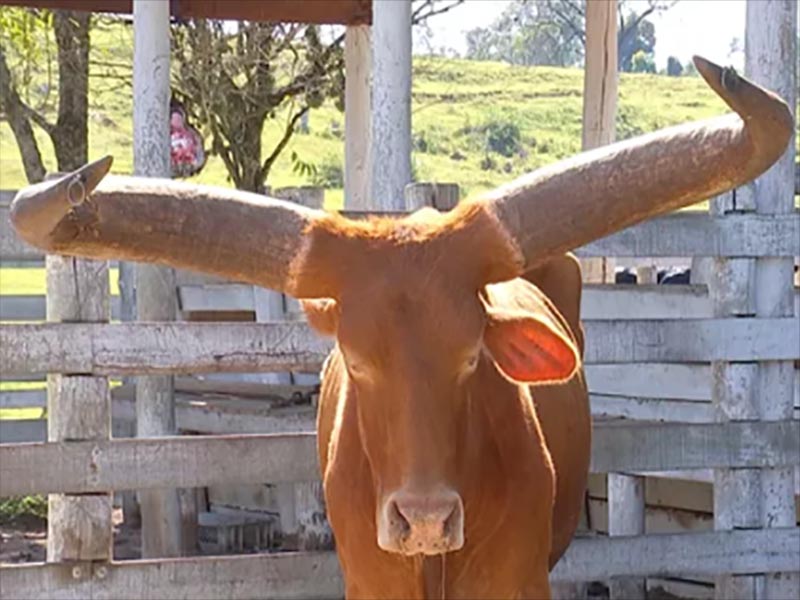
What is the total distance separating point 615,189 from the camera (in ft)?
14.9

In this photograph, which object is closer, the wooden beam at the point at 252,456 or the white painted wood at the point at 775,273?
the wooden beam at the point at 252,456

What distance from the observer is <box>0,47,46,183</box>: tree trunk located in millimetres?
14789

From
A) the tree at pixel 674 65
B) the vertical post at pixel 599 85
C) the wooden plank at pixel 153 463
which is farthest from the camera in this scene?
the tree at pixel 674 65

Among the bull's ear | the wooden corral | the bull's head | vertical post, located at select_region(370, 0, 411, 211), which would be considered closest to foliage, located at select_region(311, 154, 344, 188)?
the wooden corral

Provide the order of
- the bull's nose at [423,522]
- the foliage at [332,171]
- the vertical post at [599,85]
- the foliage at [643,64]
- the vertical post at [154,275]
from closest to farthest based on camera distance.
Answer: the bull's nose at [423,522], the vertical post at [154,275], the vertical post at [599,85], the foliage at [332,171], the foliage at [643,64]

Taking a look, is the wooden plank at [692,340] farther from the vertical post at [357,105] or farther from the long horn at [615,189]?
the vertical post at [357,105]

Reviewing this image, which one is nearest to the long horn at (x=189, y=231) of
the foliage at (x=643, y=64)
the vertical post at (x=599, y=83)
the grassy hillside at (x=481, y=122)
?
the vertical post at (x=599, y=83)

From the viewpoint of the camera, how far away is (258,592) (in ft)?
21.1

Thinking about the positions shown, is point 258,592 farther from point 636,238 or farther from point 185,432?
point 185,432

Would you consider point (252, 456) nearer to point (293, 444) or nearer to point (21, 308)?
point (293, 444)

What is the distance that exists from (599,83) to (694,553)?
18.7ft

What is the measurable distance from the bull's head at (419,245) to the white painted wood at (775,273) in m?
2.52

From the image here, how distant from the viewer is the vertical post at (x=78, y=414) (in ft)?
20.2

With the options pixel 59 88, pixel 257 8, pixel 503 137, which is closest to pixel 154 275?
pixel 257 8
